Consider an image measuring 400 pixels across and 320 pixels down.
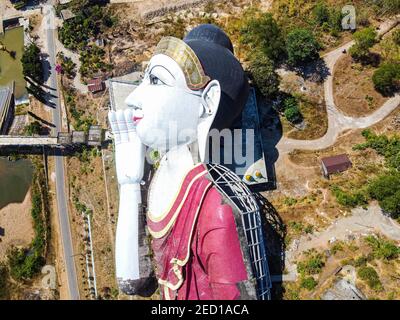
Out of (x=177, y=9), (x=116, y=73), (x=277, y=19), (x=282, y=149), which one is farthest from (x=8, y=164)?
(x=277, y=19)

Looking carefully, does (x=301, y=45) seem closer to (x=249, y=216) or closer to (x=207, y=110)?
(x=207, y=110)

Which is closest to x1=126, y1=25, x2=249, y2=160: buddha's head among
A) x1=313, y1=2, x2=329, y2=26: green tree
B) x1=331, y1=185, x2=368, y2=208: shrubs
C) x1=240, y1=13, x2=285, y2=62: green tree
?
x1=240, y1=13, x2=285, y2=62: green tree

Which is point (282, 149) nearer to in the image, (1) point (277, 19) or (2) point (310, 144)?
(2) point (310, 144)

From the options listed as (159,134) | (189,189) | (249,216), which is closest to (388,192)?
(249,216)

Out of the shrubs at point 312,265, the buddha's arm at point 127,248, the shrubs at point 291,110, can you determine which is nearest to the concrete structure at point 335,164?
the shrubs at point 291,110

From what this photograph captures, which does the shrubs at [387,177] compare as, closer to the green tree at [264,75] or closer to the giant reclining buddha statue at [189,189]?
the green tree at [264,75]
